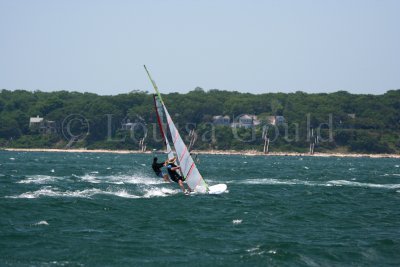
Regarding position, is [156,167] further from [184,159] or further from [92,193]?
[92,193]

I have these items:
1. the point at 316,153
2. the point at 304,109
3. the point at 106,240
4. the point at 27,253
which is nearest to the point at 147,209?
the point at 106,240

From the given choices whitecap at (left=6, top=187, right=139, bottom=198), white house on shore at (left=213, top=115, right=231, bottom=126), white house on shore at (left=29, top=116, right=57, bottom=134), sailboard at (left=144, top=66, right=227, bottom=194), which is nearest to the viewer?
whitecap at (left=6, top=187, right=139, bottom=198)

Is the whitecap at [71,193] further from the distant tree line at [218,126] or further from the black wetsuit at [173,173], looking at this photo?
the distant tree line at [218,126]

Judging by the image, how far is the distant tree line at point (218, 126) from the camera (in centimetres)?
15925

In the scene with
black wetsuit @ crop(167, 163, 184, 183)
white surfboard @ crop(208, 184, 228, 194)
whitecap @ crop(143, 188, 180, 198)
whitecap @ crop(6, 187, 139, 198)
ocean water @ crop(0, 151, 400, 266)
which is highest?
black wetsuit @ crop(167, 163, 184, 183)

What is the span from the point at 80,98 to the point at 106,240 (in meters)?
176

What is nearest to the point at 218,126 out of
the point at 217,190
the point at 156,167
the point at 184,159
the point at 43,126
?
the point at 43,126

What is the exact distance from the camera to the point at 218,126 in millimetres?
165375

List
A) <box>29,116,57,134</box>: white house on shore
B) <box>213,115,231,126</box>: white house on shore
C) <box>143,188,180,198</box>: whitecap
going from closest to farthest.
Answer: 1. <box>143,188,180,198</box>: whitecap
2. <box>29,116,57,134</box>: white house on shore
3. <box>213,115,231,126</box>: white house on shore

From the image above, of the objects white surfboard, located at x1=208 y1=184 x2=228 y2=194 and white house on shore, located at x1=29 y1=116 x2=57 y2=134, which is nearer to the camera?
white surfboard, located at x1=208 y1=184 x2=228 y2=194

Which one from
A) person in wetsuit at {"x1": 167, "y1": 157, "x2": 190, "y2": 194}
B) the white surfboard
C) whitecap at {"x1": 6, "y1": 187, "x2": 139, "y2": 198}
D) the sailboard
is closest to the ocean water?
whitecap at {"x1": 6, "y1": 187, "x2": 139, "y2": 198}

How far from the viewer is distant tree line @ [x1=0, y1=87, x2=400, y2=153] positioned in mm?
159250

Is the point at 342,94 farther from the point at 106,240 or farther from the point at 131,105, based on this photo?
the point at 106,240

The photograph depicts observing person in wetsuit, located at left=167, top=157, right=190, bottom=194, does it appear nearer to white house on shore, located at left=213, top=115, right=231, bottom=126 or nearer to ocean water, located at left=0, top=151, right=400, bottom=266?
ocean water, located at left=0, top=151, right=400, bottom=266
